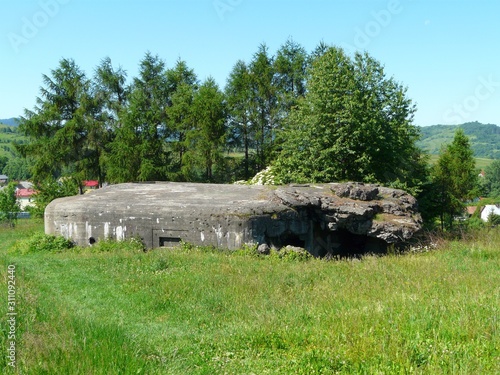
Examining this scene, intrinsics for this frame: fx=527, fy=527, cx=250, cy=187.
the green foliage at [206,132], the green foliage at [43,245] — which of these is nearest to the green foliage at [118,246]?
the green foliage at [43,245]

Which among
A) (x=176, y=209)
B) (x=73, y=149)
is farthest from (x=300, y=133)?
(x=73, y=149)

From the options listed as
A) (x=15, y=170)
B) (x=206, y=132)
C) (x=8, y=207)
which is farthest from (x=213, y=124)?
(x=15, y=170)

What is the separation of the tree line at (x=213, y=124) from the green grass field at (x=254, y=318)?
1127 centimetres

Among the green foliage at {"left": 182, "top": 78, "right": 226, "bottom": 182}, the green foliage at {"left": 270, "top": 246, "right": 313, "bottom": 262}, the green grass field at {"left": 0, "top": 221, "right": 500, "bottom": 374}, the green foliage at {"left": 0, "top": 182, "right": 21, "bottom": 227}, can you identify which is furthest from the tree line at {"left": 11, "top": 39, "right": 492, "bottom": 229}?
the green grass field at {"left": 0, "top": 221, "right": 500, "bottom": 374}

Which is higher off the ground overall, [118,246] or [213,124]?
[213,124]

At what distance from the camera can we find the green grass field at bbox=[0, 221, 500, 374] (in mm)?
5445

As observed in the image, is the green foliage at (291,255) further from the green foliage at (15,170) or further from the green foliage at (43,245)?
the green foliage at (15,170)

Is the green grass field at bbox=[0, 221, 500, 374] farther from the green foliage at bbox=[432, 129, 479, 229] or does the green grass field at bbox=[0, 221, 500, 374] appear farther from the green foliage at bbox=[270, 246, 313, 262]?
the green foliage at bbox=[432, 129, 479, 229]

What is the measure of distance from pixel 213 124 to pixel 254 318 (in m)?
23.1

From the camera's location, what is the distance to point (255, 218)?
15.0m

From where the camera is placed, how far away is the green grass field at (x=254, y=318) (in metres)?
5.45

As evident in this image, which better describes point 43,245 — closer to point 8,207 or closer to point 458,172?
point 8,207

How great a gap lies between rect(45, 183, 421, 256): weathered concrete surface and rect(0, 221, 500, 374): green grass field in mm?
2732

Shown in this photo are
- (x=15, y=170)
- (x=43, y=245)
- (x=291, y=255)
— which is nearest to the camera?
(x=291, y=255)
